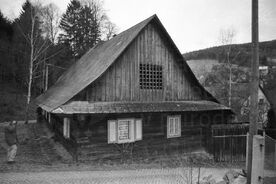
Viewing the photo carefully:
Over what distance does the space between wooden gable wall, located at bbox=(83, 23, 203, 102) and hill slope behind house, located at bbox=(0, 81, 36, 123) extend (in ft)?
64.6

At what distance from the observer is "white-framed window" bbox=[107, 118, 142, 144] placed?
11812 millimetres

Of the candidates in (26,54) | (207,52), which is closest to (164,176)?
(26,54)

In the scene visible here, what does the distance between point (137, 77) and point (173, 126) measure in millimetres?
3633

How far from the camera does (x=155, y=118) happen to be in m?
13.3

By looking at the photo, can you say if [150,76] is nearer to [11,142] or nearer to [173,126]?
[173,126]

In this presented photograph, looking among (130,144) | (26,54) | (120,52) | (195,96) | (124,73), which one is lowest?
(130,144)

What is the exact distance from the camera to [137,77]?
12922 mm

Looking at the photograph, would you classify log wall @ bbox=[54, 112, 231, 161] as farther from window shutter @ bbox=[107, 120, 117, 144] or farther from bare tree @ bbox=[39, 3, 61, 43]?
bare tree @ bbox=[39, 3, 61, 43]

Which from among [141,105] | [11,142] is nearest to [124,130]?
[141,105]

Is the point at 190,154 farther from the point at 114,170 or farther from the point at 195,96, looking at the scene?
the point at 114,170

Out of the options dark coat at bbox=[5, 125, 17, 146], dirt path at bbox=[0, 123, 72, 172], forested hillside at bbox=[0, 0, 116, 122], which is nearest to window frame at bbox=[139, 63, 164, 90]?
dirt path at bbox=[0, 123, 72, 172]

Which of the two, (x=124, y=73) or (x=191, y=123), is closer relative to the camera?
(x=124, y=73)

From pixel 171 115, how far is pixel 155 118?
3.50 feet

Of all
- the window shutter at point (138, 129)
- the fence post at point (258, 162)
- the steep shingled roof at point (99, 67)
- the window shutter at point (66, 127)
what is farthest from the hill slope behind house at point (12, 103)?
the fence post at point (258, 162)
